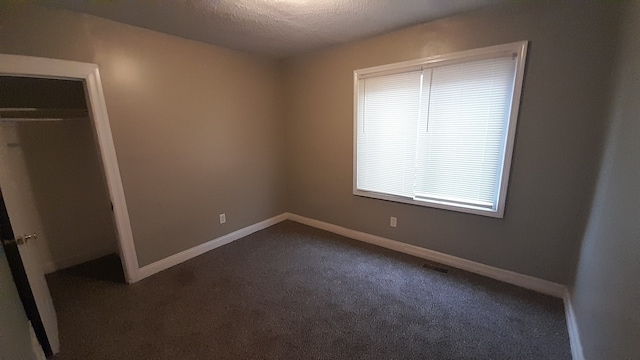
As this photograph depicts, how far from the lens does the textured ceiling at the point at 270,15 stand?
198 centimetres

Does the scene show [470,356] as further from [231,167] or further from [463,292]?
[231,167]

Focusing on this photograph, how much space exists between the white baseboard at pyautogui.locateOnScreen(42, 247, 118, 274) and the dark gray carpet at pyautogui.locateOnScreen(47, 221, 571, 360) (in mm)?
171

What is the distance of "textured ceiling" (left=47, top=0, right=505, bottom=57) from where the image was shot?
198cm

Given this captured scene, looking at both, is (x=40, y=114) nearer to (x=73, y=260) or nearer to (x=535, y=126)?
(x=73, y=260)

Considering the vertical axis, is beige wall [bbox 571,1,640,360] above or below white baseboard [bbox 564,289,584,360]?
above

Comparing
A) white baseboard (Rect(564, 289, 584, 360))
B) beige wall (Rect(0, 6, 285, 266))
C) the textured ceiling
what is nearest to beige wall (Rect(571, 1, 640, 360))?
white baseboard (Rect(564, 289, 584, 360))

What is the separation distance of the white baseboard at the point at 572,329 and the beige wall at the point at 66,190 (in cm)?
400

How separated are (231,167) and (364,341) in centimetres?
254

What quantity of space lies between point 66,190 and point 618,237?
Result: 4.78 m

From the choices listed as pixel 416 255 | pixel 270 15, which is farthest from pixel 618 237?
pixel 270 15

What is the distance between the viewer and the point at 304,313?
2.08 m

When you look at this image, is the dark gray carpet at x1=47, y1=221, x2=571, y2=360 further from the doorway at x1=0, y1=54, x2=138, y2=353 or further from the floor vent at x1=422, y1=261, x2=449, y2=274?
the doorway at x1=0, y1=54, x2=138, y2=353

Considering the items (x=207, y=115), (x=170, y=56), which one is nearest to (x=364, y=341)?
(x=207, y=115)

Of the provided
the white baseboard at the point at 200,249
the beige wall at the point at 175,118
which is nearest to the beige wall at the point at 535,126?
the beige wall at the point at 175,118
